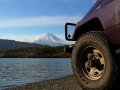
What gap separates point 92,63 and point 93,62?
0.03 meters

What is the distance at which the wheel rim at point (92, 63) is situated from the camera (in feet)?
18.9

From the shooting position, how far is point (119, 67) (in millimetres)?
5449

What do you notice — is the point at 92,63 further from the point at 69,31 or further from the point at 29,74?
the point at 29,74

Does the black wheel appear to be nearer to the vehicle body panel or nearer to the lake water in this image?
the vehicle body panel

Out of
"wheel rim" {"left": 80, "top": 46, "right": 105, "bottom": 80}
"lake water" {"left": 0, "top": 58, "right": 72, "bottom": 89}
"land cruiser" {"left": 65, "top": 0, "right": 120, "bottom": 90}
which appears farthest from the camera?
"lake water" {"left": 0, "top": 58, "right": 72, "bottom": 89}

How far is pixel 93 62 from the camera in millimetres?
5863

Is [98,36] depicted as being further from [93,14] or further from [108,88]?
[108,88]

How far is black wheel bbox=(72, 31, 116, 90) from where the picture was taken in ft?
18.0

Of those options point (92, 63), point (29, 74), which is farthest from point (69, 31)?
point (29, 74)

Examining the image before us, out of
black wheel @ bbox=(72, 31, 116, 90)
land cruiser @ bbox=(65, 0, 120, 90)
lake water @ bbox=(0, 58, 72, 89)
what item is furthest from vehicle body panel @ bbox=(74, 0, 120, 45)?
lake water @ bbox=(0, 58, 72, 89)

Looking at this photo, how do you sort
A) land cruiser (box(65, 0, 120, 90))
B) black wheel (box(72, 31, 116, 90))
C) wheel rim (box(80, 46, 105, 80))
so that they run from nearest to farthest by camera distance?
land cruiser (box(65, 0, 120, 90)), black wheel (box(72, 31, 116, 90)), wheel rim (box(80, 46, 105, 80))

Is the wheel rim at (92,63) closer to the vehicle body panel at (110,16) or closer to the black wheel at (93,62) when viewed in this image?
the black wheel at (93,62)

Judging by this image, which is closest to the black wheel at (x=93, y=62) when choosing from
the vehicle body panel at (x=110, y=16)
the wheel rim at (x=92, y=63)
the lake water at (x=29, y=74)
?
the wheel rim at (x=92, y=63)

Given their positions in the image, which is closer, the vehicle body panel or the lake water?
the vehicle body panel
